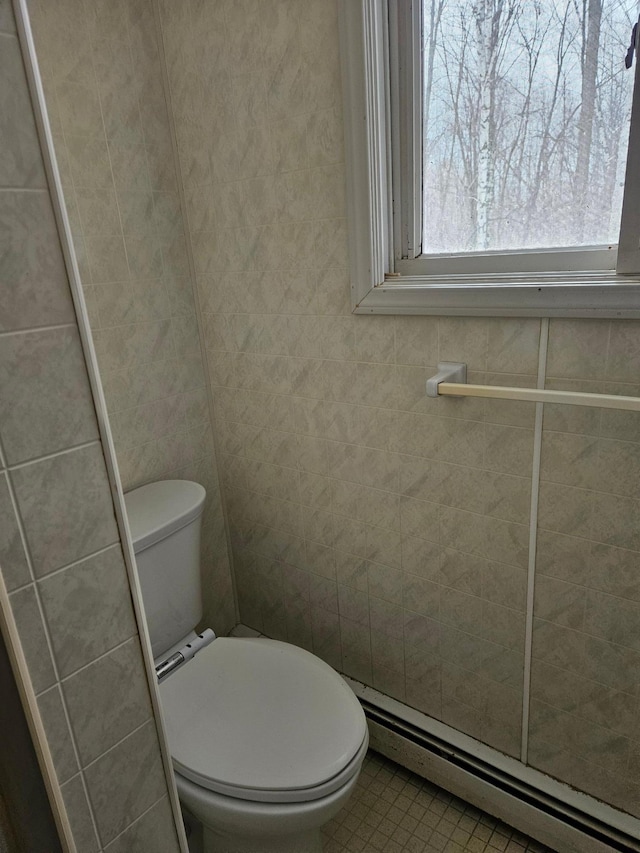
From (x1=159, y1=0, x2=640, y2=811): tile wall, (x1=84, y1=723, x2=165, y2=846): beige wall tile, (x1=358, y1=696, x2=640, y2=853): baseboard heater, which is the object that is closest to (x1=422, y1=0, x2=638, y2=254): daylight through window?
(x1=159, y1=0, x2=640, y2=811): tile wall

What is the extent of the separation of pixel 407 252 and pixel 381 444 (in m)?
0.47

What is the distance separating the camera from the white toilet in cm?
111

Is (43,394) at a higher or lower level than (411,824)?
higher

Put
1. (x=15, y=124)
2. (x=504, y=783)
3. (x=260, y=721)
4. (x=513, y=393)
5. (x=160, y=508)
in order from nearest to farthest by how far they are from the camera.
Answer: (x=15, y=124), (x=513, y=393), (x=260, y=721), (x=504, y=783), (x=160, y=508)

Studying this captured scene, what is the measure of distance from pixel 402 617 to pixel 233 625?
2.40ft

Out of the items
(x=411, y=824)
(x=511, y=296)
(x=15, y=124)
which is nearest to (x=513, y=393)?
(x=511, y=296)

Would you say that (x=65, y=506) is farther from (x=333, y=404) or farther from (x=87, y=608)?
(x=333, y=404)

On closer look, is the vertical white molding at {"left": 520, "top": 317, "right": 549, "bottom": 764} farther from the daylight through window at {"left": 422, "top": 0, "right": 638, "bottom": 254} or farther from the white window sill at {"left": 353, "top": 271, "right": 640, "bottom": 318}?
the daylight through window at {"left": 422, "top": 0, "right": 638, "bottom": 254}

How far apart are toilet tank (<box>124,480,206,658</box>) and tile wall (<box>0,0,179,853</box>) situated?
2.12 feet

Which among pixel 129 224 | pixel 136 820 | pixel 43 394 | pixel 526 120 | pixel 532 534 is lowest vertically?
pixel 136 820

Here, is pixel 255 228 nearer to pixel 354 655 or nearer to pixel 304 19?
pixel 304 19

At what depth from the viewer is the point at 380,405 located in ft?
4.62

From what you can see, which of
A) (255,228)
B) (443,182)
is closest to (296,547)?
(255,228)

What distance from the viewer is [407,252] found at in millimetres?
1337
